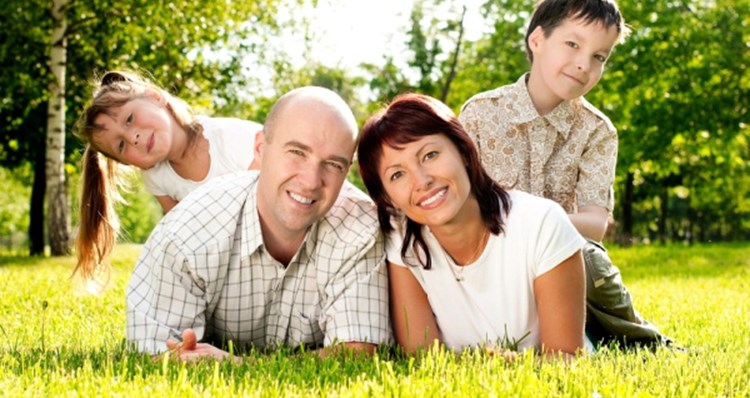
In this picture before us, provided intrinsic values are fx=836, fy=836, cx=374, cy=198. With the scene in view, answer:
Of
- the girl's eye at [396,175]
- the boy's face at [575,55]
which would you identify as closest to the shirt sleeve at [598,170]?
the boy's face at [575,55]

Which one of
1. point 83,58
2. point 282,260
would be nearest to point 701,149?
point 83,58

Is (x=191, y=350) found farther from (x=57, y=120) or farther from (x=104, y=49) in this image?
(x=104, y=49)

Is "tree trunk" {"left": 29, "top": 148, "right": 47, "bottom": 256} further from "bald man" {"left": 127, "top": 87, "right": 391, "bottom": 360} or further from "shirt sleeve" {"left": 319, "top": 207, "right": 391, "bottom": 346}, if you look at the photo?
"shirt sleeve" {"left": 319, "top": 207, "right": 391, "bottom": 346}

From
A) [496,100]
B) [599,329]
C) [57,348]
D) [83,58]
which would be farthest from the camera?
[83,58]

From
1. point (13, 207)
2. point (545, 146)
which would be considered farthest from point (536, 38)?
point (13, 207)

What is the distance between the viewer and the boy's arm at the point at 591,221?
5199 millimetres

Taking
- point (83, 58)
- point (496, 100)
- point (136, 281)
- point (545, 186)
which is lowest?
point (136, 281)

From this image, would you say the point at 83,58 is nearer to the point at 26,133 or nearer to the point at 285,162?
the point at 26,133

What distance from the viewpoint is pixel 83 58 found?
19.8 meters

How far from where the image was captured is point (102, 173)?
20.6 feet

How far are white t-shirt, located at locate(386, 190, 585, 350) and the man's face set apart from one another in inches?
21.2

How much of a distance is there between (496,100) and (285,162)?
5.99 ft

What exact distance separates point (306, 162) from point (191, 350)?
1.12m

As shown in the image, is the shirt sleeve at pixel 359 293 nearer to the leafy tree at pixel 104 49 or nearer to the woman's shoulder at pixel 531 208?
the woman's shoulder at pixel 531 208
